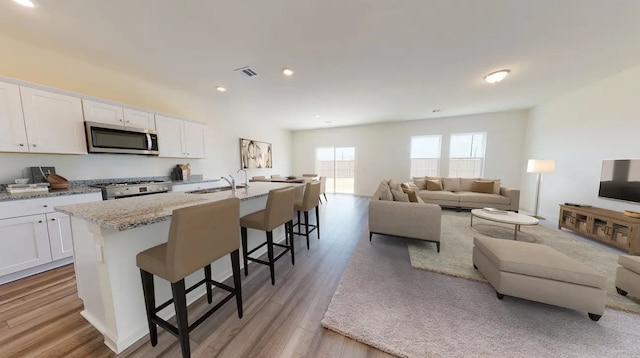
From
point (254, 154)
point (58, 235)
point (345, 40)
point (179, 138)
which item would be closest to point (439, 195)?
point (345, 40)

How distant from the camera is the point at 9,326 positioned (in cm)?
150

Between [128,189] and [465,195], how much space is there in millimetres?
6549

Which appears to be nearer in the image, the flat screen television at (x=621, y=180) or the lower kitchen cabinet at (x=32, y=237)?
the lower kitchen cabinet at (x=32, y=237)

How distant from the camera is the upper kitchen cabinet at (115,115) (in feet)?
8.64

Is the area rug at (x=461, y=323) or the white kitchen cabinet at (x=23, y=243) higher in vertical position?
the white kitchen cabinet at (x=23, y=243)

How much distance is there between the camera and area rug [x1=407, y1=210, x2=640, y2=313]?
6.73 feet

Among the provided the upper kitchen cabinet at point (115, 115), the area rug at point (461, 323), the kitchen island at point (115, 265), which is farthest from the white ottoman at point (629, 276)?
the upper kitchen cabinet at point (115, 115)

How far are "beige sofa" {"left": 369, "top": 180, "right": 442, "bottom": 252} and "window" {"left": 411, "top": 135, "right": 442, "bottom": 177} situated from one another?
13.2 feet

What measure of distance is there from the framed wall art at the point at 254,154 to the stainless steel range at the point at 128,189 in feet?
7.51

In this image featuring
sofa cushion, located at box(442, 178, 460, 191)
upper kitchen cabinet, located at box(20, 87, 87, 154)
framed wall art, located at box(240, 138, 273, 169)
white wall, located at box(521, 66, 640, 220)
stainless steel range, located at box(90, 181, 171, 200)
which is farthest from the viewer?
framed wall art, located at box(240, 138, 273, 169)

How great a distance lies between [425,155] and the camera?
625 cm

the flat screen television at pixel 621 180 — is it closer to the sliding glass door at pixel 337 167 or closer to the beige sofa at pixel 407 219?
the beige sofa at pixel 407 219

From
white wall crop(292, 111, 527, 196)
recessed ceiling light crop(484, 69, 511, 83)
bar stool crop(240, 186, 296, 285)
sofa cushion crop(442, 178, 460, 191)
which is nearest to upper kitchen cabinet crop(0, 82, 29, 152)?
bar stool crop(240, 186, 296, 285)

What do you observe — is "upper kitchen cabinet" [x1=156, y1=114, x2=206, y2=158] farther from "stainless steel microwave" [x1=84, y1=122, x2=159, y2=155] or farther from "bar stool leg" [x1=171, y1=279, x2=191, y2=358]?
"bar stool leg" [x1=171, y1=279, x2=191, y2=358]
